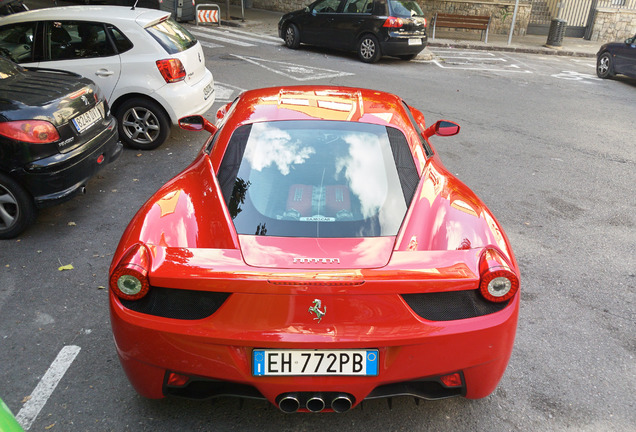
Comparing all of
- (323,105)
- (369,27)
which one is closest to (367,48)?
(369,27)

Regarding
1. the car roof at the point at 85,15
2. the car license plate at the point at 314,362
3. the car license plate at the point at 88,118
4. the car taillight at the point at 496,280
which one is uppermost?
the car roof at the point at 85,15

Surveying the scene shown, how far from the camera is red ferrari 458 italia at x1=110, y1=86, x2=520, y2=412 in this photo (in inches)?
84.7

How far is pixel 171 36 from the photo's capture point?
6.70 meters

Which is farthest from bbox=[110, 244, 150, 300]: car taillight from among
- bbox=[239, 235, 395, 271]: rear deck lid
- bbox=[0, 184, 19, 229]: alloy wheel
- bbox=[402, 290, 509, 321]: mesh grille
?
bbox=[0, 184, 19, 229]: alloy wheel

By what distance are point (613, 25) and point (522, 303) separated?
21.4 metres

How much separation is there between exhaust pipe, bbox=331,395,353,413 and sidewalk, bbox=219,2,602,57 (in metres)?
14.6

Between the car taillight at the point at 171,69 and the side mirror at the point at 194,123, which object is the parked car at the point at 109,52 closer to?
the car taillight at the point at 171,69

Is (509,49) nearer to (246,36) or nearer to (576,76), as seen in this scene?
(576,76)

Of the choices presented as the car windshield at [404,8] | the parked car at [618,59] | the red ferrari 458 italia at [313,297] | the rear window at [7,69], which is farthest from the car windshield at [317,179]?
the parked car at [618,59]

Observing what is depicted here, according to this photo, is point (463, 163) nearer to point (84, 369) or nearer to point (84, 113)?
point (84, 113)

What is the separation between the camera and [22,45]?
6.36m

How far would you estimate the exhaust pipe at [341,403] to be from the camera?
88.8 inches

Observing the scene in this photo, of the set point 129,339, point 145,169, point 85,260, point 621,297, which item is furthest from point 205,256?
point 145,169

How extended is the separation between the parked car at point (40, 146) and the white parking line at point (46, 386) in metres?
1.77
